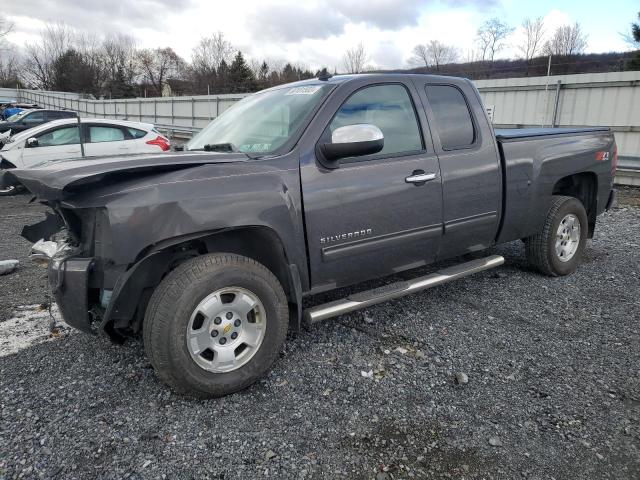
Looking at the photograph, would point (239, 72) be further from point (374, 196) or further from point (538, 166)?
point (374, 196)

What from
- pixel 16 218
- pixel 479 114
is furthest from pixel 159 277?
pixel 16 218

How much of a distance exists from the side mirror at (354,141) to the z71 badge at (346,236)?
0.53 metres

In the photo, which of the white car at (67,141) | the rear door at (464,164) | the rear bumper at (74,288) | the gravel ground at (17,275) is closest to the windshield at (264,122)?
the rear door at (464,164)

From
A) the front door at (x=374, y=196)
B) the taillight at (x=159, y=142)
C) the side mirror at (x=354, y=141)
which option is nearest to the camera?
the side mirror at (x=354, y=141)

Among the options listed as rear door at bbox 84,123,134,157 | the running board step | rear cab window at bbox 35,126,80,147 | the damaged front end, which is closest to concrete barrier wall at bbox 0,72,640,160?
the running board step

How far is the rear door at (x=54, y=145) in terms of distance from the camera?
1008 centimetres

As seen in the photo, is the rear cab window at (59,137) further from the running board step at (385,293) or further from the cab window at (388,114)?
the running board step at (385,293)

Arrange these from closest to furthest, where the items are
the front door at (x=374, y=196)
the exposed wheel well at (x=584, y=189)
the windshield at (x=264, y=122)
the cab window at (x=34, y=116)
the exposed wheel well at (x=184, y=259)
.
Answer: the exposed wheel well at (x=184, y=259), the front door at (x=374, y=196), the windshield at (x=264, y=122), the exposed wheel well at (x=584, y=189), the cab window at (x=34, y=116)

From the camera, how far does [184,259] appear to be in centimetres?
296

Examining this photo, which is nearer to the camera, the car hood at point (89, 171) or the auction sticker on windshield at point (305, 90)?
the car hood at point (89, 171)

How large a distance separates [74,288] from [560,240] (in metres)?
4.40

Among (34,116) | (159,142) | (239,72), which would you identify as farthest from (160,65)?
(159,142)

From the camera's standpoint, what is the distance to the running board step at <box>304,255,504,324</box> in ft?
10.5

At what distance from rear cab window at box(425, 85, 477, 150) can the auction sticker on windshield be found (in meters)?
0.95
